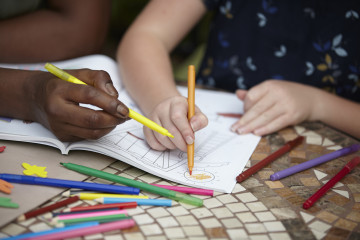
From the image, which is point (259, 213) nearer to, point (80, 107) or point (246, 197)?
point (246, 197)

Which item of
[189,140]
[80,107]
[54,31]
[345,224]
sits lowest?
Answer: [345,224]

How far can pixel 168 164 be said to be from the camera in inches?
22.3

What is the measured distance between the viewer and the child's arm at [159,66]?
572mm

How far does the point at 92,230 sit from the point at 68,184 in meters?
0.09

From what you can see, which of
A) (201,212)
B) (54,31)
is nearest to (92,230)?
(201,212)

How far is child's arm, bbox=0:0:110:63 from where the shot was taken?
82cm

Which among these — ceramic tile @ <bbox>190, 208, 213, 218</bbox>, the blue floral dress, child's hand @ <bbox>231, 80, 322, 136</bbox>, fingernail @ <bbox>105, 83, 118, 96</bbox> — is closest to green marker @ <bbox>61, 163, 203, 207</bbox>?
ceramic tile @ <bbox>190, 208, 213, 218</bbox>

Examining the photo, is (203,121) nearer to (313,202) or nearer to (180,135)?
→ (180,135)

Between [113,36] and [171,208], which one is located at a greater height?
[113,36]

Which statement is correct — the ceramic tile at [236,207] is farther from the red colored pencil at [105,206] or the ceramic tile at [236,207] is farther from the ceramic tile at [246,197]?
the red colored pencil at [105,206]

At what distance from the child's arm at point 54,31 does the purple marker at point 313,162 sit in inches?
23.3

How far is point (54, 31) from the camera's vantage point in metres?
0.86

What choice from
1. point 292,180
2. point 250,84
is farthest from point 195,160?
point 250,84

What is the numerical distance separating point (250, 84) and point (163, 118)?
1.39 feet
